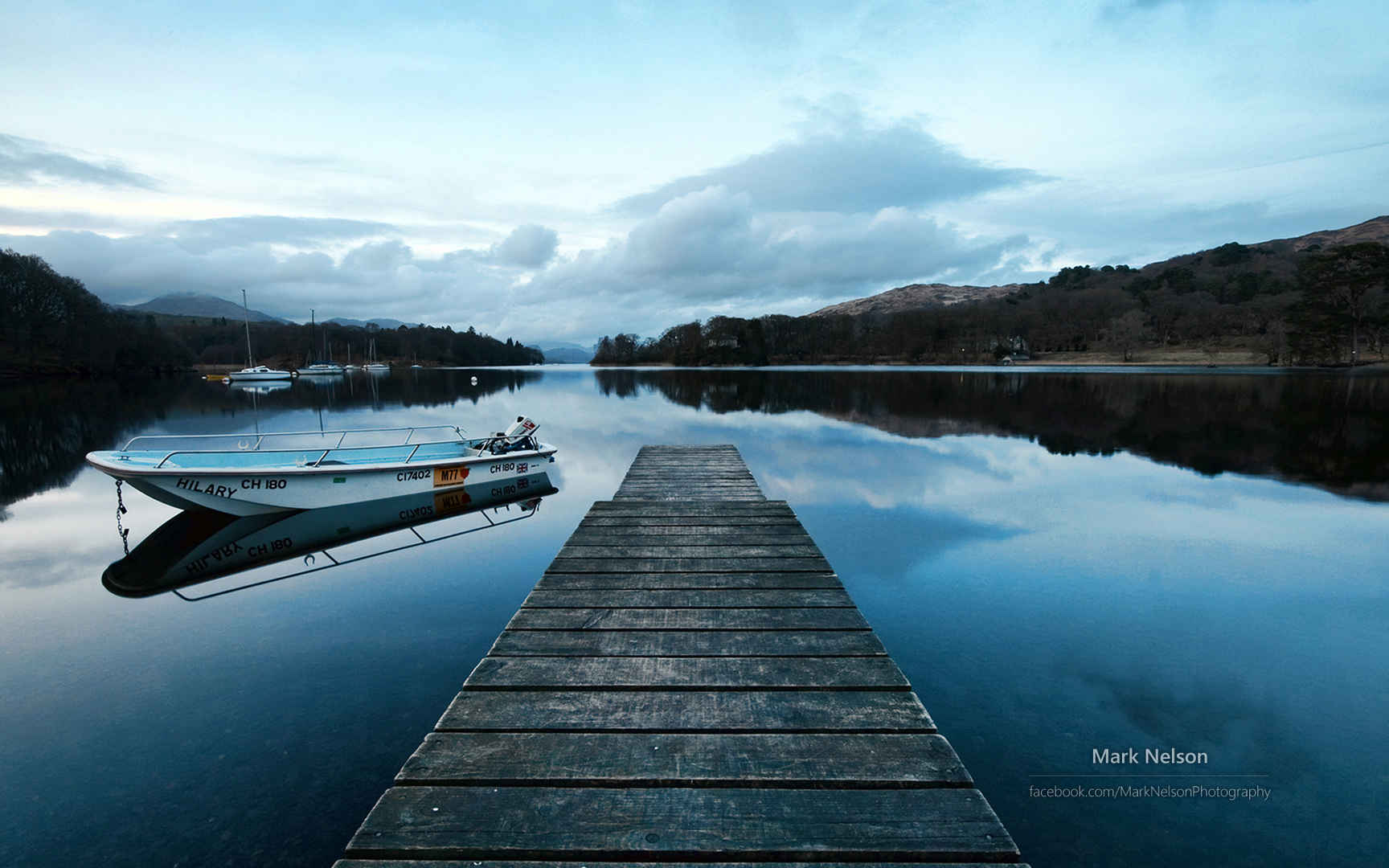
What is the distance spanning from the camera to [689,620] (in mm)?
5477

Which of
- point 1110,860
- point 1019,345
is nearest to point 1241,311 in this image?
point 1019,345

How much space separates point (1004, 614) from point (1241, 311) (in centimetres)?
13470

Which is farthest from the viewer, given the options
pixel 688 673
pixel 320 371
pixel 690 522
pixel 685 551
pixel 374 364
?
pixel 374 364

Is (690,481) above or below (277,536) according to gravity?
above

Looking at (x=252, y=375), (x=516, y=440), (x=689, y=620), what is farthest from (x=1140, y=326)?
(x=252, y=375)

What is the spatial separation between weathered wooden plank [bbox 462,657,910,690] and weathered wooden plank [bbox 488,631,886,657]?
8cm

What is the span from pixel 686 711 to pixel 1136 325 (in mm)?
132441

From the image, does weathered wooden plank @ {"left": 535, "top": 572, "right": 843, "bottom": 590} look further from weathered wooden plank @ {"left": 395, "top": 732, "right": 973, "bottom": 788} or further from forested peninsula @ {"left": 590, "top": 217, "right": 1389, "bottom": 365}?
forested peninsula @ {"left": 590, "top": 217, "right": 1389, "bottom": 365}

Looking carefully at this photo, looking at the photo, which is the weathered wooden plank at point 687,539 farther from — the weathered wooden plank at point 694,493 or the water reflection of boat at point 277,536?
the water reflection of boat at point 277,536

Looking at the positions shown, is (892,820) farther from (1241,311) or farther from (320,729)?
(1241,311)

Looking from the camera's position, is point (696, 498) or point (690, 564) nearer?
point (690, 564)

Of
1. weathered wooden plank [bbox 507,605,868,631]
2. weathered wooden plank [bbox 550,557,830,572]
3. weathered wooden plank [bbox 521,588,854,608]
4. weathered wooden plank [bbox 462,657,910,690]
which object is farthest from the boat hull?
weathered wooden plank [bbox 462,657,910,690]

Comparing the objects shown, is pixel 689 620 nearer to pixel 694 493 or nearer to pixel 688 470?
pixel 694 493

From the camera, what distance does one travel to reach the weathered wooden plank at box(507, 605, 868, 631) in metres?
5.27
